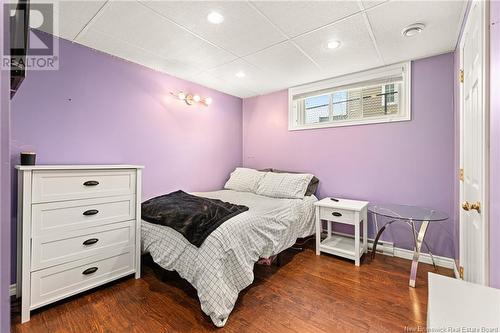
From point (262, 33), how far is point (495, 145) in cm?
176

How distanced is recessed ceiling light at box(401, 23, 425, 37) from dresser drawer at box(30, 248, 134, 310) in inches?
123

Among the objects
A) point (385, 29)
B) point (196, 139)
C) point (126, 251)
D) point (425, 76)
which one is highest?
point (385, 29)

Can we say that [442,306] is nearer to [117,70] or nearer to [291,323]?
[291,323]

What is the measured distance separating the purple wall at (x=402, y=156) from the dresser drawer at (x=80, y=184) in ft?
7.59

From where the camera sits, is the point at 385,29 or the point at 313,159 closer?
the point at 385,29

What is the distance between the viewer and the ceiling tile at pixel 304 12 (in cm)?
160

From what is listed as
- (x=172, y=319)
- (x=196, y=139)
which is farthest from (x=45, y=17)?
(x=172, y=319)

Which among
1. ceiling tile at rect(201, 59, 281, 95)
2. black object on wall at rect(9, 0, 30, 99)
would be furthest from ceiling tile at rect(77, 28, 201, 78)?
black object on wall at rect(9, 0, 30, 99)

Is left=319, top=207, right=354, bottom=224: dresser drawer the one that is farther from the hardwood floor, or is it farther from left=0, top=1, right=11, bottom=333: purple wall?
left=0, top=1, right=11, bottom=333: purple wall

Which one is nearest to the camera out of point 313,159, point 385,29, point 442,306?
point 442,306

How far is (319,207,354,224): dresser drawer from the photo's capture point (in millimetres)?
2469

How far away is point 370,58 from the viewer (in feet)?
7.98

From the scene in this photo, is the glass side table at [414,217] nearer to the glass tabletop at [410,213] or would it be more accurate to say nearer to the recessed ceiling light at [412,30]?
the glass tabletop at [410,213]

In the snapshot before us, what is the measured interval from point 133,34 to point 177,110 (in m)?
1.11
